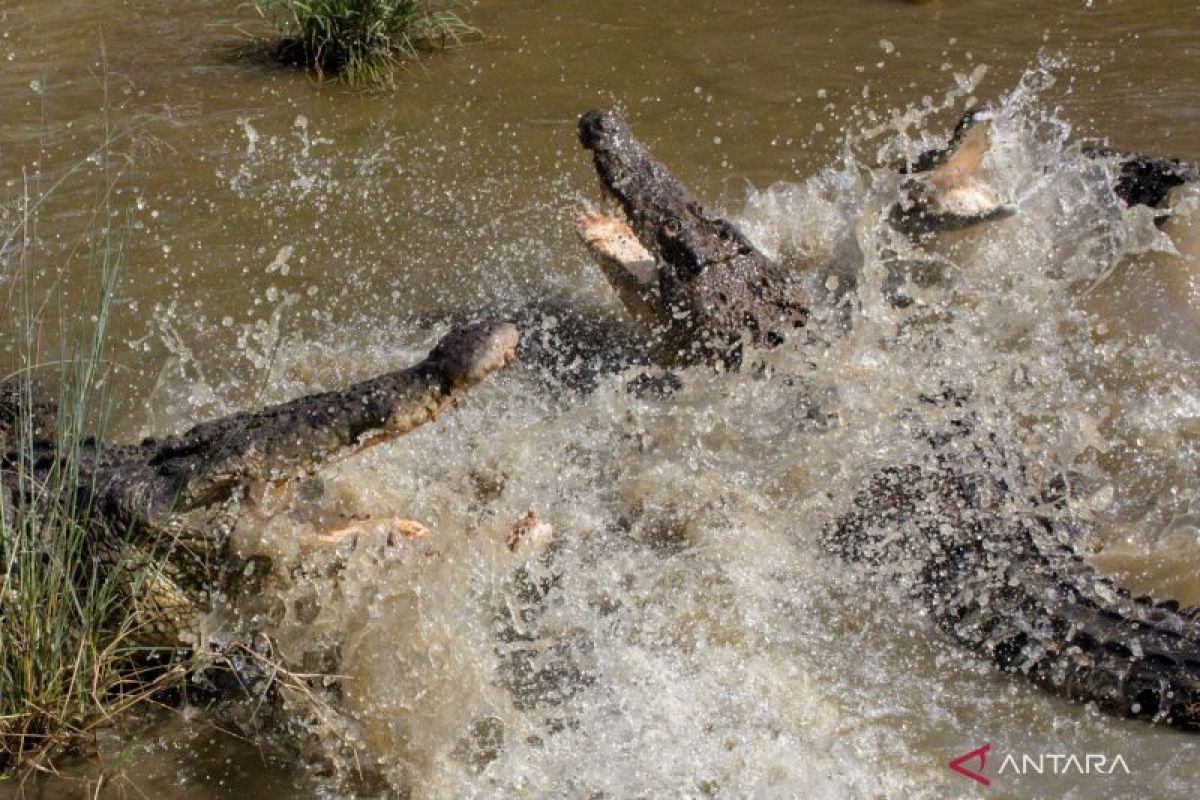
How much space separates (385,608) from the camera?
12.1 ft

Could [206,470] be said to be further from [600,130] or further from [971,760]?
[600,130]

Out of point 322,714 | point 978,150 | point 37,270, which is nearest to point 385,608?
point 322,714

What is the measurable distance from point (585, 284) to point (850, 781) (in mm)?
2936

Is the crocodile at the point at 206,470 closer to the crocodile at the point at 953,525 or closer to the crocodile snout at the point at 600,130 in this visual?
the crocodile at the point at 953,525

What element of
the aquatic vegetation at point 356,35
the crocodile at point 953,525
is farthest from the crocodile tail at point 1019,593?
the aquatic vegetation at point 356,35

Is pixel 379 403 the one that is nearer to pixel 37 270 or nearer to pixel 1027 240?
pixel 37 270

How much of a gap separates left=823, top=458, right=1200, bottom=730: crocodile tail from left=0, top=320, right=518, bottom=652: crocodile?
5.18ft

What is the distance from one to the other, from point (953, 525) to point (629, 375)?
4.54 feet

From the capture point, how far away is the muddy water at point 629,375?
3512 mm

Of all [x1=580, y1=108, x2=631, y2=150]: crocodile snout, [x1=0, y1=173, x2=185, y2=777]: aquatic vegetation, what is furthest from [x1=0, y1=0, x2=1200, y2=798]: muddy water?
[x1=580, y1=108, x2=631, y2=150]: crocodile snout

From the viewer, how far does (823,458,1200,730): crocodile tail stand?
3.55m

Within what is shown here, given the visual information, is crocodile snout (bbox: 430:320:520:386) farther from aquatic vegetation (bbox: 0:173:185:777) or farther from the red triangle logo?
the red triangle logo

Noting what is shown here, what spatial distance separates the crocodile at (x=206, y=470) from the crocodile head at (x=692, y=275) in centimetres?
174

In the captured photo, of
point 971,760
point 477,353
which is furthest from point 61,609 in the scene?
point 971,760
